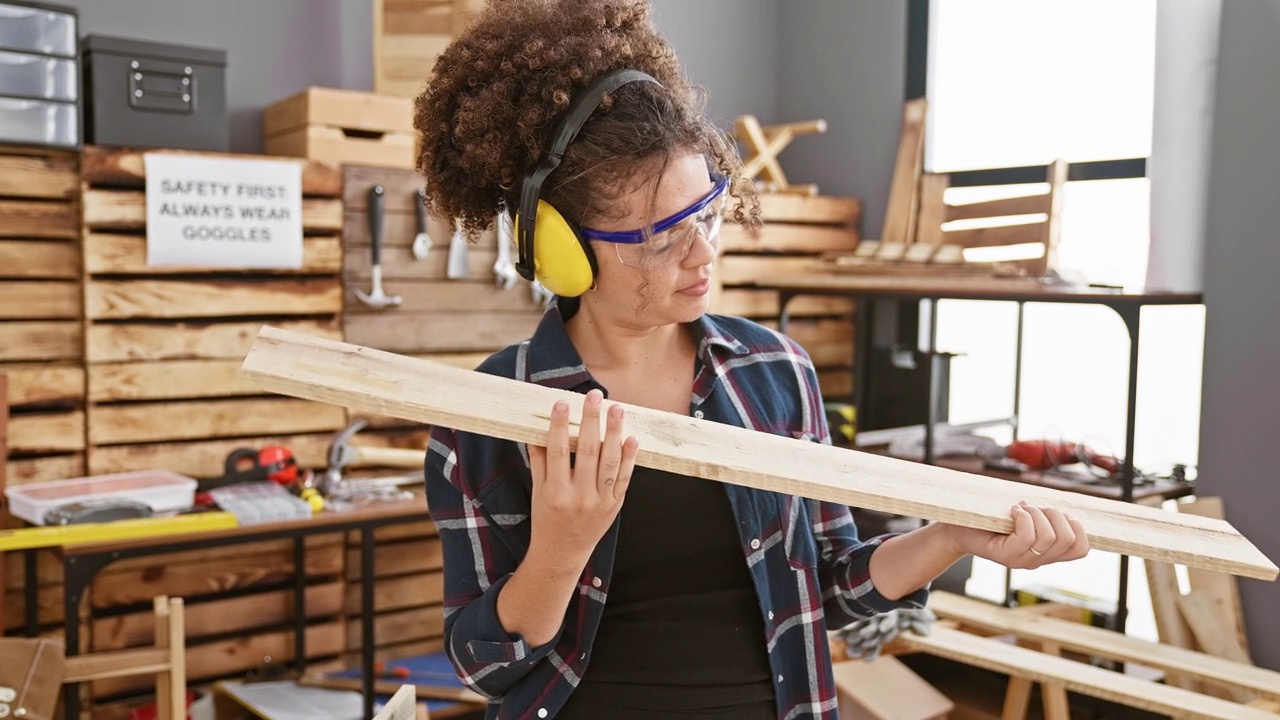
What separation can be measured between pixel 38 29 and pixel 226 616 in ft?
5.45

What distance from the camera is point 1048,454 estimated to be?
3000mm

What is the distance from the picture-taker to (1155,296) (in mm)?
2613

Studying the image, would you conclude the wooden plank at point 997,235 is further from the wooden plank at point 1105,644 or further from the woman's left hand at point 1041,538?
the woman's left hand at point 1041,538

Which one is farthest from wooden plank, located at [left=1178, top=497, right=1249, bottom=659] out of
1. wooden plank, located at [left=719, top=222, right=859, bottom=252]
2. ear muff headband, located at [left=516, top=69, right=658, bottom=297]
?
ear muff headband, located at [left=516, top=69, right=658, bottom=297]

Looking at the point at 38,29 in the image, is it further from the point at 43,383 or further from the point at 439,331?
the point at 439,331

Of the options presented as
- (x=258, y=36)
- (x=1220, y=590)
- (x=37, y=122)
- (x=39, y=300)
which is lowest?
(x=1220, y=590)

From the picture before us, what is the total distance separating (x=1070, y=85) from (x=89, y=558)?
3.04 meters

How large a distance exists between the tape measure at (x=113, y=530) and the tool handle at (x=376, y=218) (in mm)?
929

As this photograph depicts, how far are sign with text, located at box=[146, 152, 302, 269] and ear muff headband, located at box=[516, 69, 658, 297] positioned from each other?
1.94 m

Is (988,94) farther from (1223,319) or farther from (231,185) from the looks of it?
(231,185)

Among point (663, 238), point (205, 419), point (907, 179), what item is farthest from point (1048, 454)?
point (205, 419)

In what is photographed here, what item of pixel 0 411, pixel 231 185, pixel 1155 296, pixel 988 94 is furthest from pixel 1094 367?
pixel 0 411

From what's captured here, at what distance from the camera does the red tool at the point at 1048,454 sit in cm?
292

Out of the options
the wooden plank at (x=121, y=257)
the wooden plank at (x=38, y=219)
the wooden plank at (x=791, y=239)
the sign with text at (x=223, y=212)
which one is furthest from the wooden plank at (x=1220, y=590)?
the wooden plank at (x=38, y=219)
